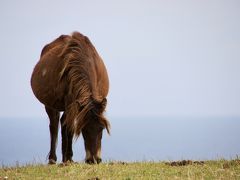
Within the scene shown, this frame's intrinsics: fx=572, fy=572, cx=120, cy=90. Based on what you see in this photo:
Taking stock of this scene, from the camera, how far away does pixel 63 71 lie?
1401 centimetres

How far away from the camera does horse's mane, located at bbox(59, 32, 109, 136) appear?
12336 mm

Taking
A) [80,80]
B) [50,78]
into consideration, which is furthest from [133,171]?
[50,78]

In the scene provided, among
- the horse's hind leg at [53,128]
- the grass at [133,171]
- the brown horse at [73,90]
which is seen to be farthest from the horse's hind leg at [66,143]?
the grass at [133,171]

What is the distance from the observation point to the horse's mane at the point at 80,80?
486 inches

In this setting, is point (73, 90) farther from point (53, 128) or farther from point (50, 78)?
point (53, 128)

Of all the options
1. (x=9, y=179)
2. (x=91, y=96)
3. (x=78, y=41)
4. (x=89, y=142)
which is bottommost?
(x=9, y=179)

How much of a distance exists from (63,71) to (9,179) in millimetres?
4130

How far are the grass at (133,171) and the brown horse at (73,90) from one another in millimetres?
893

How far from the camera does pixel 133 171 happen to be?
35.5 feet

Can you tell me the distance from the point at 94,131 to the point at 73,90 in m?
1.73

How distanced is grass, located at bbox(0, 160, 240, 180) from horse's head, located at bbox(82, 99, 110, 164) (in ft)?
1.14

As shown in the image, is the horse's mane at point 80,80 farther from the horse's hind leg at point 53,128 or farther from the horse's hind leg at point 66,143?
the horse's hind leg at point 53,128

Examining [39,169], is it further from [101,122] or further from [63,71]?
[63,71]

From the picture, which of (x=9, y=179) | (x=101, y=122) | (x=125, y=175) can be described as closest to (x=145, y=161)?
(x=101, y=122)
